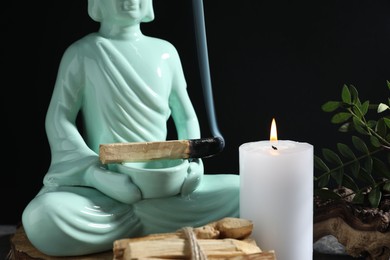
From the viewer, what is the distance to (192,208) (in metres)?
1.35

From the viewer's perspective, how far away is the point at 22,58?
1645mm

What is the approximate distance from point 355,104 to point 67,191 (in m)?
0.50

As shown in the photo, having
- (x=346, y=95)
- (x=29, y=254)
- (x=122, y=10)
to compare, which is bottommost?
(x=29, y=254)

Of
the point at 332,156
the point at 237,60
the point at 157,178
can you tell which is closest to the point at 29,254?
the point at 157,178

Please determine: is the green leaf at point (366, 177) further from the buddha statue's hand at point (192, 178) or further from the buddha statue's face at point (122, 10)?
the buddha statue's face at point (122, 10)

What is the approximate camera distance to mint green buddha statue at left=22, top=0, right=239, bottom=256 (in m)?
1.30

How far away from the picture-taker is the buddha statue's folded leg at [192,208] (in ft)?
4.36

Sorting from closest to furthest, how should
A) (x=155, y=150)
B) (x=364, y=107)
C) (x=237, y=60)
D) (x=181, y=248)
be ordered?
(x=181, y=248), (x=155, y=150), (x=364, y=107), (x=237, y=60)

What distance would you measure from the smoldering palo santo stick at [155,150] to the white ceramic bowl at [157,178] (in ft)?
0.12

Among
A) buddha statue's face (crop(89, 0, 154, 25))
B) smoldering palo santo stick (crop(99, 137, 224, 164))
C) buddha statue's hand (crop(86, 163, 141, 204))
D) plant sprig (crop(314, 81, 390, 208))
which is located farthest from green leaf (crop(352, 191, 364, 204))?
buddha statue's face (crop(89, 0, 154, 25))

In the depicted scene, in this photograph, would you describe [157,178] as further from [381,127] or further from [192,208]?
[381,127]

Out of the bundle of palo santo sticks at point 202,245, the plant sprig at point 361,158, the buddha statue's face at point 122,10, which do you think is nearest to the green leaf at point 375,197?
the plant sprig at point 361,158

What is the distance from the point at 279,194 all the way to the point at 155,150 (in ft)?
0.70

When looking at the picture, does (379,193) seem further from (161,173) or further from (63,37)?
(63,37)
